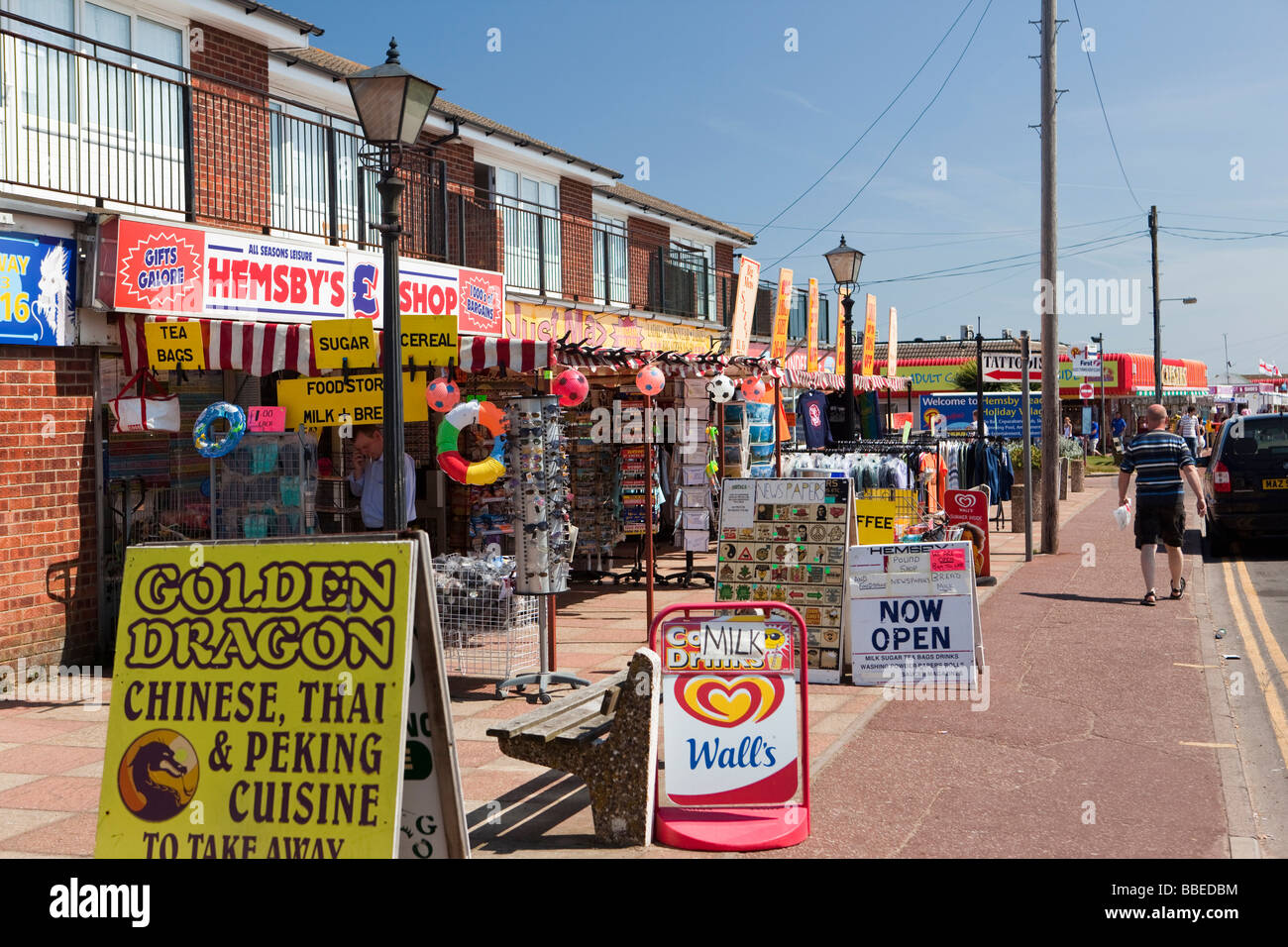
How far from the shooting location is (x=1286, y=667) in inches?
353

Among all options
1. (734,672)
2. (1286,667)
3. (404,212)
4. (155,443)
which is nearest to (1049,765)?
(734,672)

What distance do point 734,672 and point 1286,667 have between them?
→ 5645mm

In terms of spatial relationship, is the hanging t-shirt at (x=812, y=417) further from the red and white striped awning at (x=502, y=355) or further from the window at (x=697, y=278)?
the red and white striped awning at (x=502, y=355)

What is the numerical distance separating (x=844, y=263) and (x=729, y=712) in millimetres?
11126

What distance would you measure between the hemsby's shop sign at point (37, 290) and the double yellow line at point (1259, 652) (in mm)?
9021

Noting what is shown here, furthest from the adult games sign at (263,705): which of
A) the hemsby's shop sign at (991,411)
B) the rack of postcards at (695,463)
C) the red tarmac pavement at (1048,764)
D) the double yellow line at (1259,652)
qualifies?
the hemsby's shop sign at (991,411)

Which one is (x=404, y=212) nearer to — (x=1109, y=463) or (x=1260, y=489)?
(x=1260, y=489)

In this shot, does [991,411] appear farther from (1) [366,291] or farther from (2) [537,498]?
(2) [537,498]

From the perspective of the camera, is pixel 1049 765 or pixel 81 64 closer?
pixel 1049 765

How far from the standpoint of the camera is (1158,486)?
1151cm

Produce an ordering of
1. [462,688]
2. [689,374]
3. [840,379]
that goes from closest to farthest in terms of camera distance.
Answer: [462,688]
[689,374]
[840,379]

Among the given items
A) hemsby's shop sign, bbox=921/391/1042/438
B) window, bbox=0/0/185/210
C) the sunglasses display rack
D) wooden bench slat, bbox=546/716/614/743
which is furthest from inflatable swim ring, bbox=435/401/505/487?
hemsby's shop sign, bbox=921/391/1042/438

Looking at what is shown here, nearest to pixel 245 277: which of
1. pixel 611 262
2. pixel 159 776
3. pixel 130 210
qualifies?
pixel 130 210

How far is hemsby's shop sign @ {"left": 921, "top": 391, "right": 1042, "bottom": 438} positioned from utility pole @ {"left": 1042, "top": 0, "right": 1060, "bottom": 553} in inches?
294
